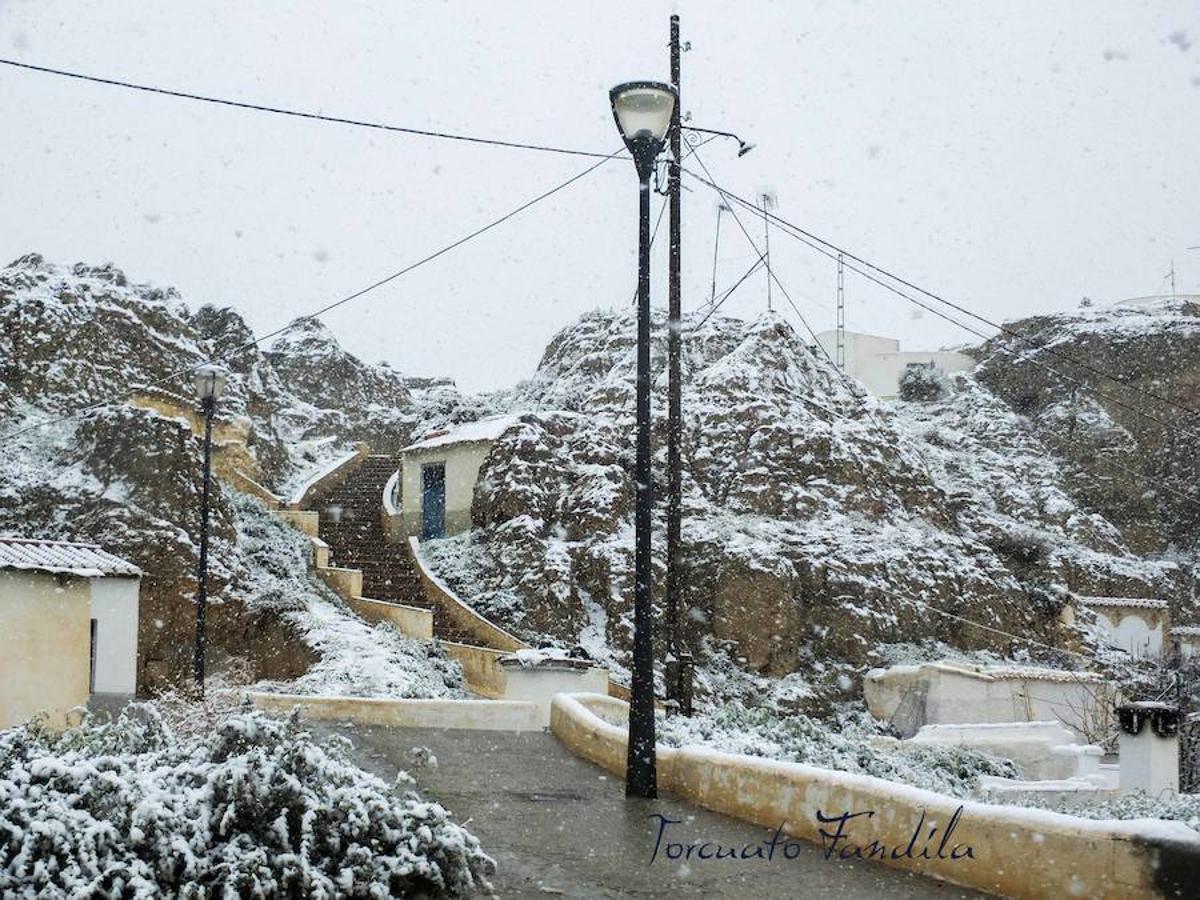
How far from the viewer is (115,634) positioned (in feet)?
82.1

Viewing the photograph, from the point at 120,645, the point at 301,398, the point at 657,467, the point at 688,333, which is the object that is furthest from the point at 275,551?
the point at 301,398

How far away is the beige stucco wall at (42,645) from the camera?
13297 mm

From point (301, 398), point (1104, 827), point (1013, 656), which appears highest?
point (301, 398)

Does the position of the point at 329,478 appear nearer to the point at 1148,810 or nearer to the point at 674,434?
the point at 674,434

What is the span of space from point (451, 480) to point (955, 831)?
102 feet

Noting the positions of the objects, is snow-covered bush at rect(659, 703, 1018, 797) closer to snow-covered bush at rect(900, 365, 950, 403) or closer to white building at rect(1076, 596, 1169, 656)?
white building at rect(1076, 596, 1169, 656)

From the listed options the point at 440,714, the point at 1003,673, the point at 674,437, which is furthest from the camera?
the point at 1003,673

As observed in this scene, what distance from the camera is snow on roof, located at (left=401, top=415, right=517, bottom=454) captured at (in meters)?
36.9

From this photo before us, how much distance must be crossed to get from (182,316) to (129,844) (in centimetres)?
4361

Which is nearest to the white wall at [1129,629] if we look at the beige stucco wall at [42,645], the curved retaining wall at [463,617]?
the curved retaining wall at [463,617]

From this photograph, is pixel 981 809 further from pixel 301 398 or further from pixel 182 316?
pixel 301 398

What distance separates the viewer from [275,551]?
33156 mm

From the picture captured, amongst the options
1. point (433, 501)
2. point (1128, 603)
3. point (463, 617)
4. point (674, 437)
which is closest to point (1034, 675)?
point (463, 617)

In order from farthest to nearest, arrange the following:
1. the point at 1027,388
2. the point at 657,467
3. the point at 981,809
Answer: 1. the point at 1027,388
2. the point at 657,467
3. the point at 981,809
